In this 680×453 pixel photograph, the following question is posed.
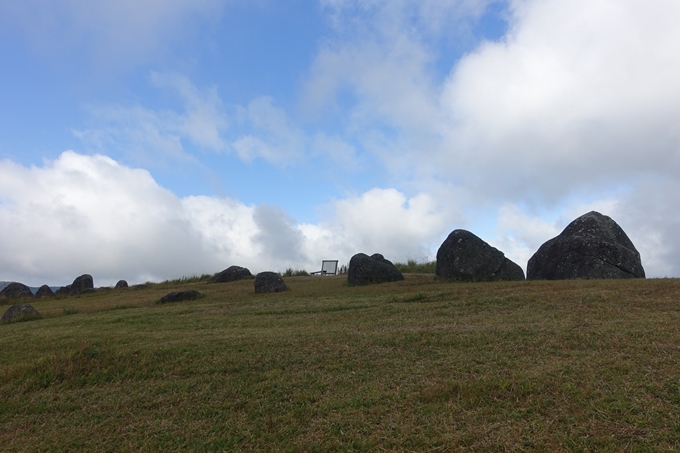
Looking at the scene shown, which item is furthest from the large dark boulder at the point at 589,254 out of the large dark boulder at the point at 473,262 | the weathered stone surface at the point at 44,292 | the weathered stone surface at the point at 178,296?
the weathered stone surface at the point at 44,292

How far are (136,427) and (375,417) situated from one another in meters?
2.31

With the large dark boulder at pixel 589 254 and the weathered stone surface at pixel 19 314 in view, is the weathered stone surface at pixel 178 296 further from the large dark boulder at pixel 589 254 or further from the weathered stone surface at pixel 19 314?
the large dark boulder at pixel 589 254

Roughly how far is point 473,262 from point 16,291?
22.0 metres

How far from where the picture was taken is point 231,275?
75.3 feet

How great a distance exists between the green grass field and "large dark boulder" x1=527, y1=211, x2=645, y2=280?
426 centimetres

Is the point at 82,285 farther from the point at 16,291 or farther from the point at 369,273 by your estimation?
the point at 369,273

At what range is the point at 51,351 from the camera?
22.9 ft

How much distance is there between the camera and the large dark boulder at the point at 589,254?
12672 mm

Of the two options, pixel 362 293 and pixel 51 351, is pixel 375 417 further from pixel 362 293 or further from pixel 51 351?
pixel 362 293

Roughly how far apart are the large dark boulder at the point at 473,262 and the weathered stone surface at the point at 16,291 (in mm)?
20113

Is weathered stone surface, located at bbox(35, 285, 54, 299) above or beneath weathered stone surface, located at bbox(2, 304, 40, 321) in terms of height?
above

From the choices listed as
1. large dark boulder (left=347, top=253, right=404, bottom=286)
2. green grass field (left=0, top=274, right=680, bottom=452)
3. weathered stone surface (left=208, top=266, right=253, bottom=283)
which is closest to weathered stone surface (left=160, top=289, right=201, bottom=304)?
large dark boulder (left=347, top=253, right=404, bottom=286)

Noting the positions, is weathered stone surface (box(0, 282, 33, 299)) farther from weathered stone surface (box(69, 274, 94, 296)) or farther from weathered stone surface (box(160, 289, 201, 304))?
weathered stone surface (box(160, 289, 201, 304))

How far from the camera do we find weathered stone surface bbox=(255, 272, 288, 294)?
15.1 metres
